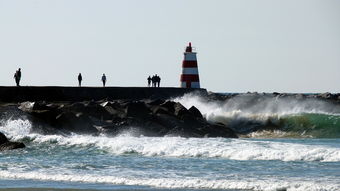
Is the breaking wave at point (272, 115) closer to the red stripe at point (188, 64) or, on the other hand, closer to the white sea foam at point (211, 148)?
the red stripe at point (188, 64)

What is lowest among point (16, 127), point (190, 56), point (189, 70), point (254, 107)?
point (16, 127)

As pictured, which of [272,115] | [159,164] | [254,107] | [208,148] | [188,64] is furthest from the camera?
[188,64]

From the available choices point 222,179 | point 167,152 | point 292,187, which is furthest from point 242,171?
point 167,152

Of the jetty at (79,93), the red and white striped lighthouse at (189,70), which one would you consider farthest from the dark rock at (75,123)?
the red and white striped lighthouse at (189,70)

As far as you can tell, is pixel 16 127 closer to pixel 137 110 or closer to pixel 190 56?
pixel 137 110

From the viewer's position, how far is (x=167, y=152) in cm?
1817

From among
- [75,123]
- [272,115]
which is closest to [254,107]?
[272,115]

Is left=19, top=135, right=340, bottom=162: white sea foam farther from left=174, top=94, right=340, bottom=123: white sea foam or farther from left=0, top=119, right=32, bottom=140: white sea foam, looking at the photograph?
left=174, top=94, right=340, bottom=123: white sea foam

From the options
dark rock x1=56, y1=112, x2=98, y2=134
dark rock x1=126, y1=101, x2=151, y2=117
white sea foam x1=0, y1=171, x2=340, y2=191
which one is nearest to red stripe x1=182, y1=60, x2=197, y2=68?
dark rock x1=126, y1=101, x2=151, y2=117

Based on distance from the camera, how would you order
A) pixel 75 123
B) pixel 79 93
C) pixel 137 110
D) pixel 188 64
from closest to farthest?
pixel 75 123
pixel 137 110
pixel 79 93
pixel 188 64

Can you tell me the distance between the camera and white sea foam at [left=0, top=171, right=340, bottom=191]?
491 inches

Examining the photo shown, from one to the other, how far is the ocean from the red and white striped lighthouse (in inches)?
476

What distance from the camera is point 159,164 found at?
16.0m

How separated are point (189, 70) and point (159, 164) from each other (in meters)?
19.5
